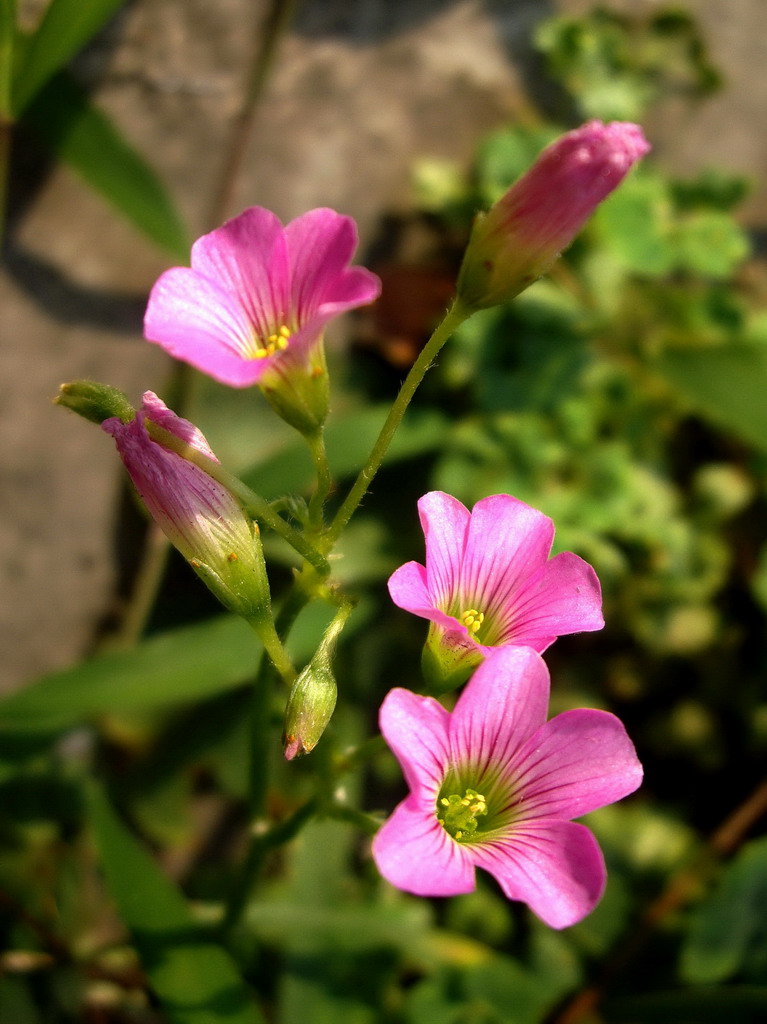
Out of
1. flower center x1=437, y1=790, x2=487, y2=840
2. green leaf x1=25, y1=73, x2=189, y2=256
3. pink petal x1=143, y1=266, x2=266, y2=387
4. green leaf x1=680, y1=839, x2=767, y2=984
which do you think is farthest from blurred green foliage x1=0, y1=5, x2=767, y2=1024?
pink petal x1=143, y1=266, x2=266, y2=387

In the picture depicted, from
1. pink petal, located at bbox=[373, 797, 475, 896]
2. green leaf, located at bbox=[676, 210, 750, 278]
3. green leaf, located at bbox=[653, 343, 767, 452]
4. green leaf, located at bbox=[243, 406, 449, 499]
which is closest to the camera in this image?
pink petal, located at bbox=[373, 797, 475, 896]

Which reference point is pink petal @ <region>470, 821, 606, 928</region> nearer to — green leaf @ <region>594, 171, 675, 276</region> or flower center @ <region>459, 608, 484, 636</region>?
flower center @ <region>459, 608, 484, 636</region>

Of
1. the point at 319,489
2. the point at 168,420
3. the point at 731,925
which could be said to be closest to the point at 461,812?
the point at 319,489

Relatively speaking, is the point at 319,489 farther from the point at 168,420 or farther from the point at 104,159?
the point at 104,159

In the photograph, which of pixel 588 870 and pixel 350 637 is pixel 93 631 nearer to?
pixel 350 637

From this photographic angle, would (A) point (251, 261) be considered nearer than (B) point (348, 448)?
Yes

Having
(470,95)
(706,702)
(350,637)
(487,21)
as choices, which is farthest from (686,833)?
(487,21)
